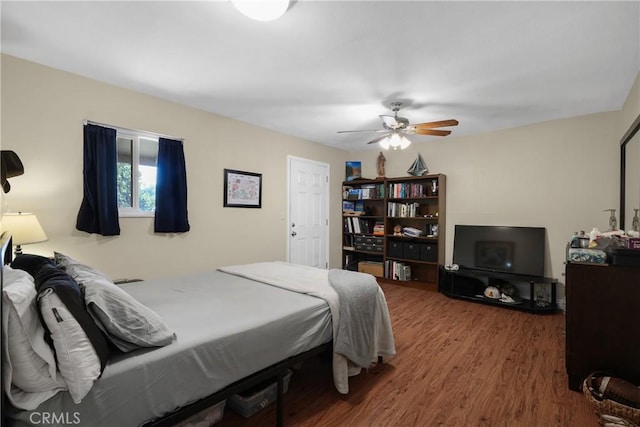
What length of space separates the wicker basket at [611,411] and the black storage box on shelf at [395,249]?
312 cm

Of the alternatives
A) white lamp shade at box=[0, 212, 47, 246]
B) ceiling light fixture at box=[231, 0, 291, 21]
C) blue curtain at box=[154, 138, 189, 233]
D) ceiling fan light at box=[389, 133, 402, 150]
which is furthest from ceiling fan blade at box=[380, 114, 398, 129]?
white lamp shade at box=[0, 212, 47, 246]

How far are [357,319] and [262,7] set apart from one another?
200 centimetres

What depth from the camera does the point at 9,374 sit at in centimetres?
96

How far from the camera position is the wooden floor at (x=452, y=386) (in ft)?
5.91

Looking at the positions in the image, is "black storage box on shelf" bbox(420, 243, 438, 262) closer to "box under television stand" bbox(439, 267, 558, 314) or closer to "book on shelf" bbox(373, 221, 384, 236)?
"box under television stand" bbox(439, 267, 558, 314)

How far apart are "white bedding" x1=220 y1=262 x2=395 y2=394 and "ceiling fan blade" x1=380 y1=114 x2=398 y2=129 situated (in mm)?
1723

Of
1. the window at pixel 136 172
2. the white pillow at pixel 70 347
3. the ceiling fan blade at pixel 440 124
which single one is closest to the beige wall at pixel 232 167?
the window at pixel 136 172

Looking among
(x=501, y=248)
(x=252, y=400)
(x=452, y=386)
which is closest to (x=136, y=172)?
(x=252, y=400)

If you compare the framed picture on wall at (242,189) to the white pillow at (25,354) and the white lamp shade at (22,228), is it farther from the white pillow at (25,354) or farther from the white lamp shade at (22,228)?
the white pillow at (25,354)

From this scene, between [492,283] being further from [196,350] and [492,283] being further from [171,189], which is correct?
[171,189]

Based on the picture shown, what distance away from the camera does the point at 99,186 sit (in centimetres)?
279

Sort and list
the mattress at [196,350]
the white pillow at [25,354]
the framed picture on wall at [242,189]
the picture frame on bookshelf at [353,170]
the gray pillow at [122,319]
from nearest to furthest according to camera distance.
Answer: the white pillow at [25,354] < the mattress at [196,350] < the gray pillow at [122,319] < the framed picture on wall at [242,189] < the picture frame on bookshelf at [353,170]

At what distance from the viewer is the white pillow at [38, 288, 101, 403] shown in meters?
1.03

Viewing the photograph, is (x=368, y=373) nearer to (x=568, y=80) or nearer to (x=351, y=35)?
(x=351, y=35)
